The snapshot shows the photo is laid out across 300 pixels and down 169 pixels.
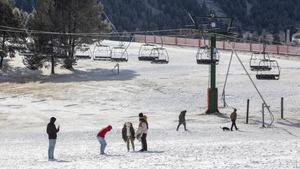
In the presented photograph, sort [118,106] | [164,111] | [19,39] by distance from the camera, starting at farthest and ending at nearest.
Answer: [19,39], [118,106], [164,111]

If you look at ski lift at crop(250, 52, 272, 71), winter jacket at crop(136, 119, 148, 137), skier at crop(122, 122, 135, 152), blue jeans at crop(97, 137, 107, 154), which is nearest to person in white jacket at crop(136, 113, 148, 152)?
winter jacket at crop(136, 119, 148, 137)

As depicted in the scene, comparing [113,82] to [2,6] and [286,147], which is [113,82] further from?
[286,147]

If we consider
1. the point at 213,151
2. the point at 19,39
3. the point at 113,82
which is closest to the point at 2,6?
the point at 19,39

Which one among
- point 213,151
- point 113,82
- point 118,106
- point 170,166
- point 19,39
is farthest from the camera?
point 19,39

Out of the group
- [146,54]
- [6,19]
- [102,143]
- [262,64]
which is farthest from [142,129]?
[146,54]

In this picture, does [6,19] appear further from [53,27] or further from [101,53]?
[101,53]

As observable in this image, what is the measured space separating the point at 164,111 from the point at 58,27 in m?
28.5

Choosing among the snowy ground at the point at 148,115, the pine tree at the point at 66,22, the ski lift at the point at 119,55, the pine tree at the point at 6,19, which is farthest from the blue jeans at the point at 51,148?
the pine tree at the point at 6,19

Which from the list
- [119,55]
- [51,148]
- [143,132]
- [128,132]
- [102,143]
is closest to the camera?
[51,148]

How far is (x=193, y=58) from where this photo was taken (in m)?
72.7

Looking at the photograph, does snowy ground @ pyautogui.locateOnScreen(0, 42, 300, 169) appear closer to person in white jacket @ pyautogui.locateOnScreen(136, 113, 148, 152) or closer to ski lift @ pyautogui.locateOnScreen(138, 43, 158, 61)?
person in white jacket @ pyautogui.locateOnScreen(136, 113, 148, 152)

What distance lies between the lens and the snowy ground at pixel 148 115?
20.6m

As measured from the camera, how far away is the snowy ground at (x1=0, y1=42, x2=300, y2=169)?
2059cm

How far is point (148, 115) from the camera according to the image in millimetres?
38031
